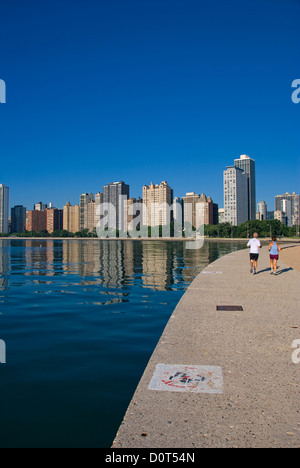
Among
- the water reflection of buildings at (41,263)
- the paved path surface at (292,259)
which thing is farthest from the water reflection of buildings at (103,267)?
the paved path surface at (292,259)

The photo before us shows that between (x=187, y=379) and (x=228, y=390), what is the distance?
56 centimetres

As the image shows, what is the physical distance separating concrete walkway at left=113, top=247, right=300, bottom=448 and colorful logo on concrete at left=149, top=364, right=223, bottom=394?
3.6 inches

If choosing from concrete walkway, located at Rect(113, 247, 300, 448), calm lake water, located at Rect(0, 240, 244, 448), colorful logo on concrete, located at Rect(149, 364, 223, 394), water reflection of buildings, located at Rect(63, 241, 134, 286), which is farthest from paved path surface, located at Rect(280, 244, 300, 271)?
colorful logo on concrete, located at Rect(149, 364, 223, 394)

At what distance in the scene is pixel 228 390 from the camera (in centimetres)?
451

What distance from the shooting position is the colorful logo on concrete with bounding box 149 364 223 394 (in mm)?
4559

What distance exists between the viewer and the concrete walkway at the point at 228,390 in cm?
351

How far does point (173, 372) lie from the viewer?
507 cm

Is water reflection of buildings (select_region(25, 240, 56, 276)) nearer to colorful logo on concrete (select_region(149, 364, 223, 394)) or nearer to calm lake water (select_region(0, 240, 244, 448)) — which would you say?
calm lake water (select_region(0, 240, 244, 448))

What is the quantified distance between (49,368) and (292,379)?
3.86 m

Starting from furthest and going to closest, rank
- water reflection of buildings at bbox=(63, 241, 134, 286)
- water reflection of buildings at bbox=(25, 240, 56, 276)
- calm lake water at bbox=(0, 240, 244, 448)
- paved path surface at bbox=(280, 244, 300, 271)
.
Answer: paved path surface at bbox=(280, 244, 300, 271), water reflection of buildings at bbox=(25, 240, 56, 276), water reflection of buildings at bbox=(63, 241, 134, 286), calm lake water at bbox=(0, 240, 244, 448)

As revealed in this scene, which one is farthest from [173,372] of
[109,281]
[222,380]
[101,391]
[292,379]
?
[109,281]

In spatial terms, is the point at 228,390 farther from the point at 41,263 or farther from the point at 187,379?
the point at 41,263
